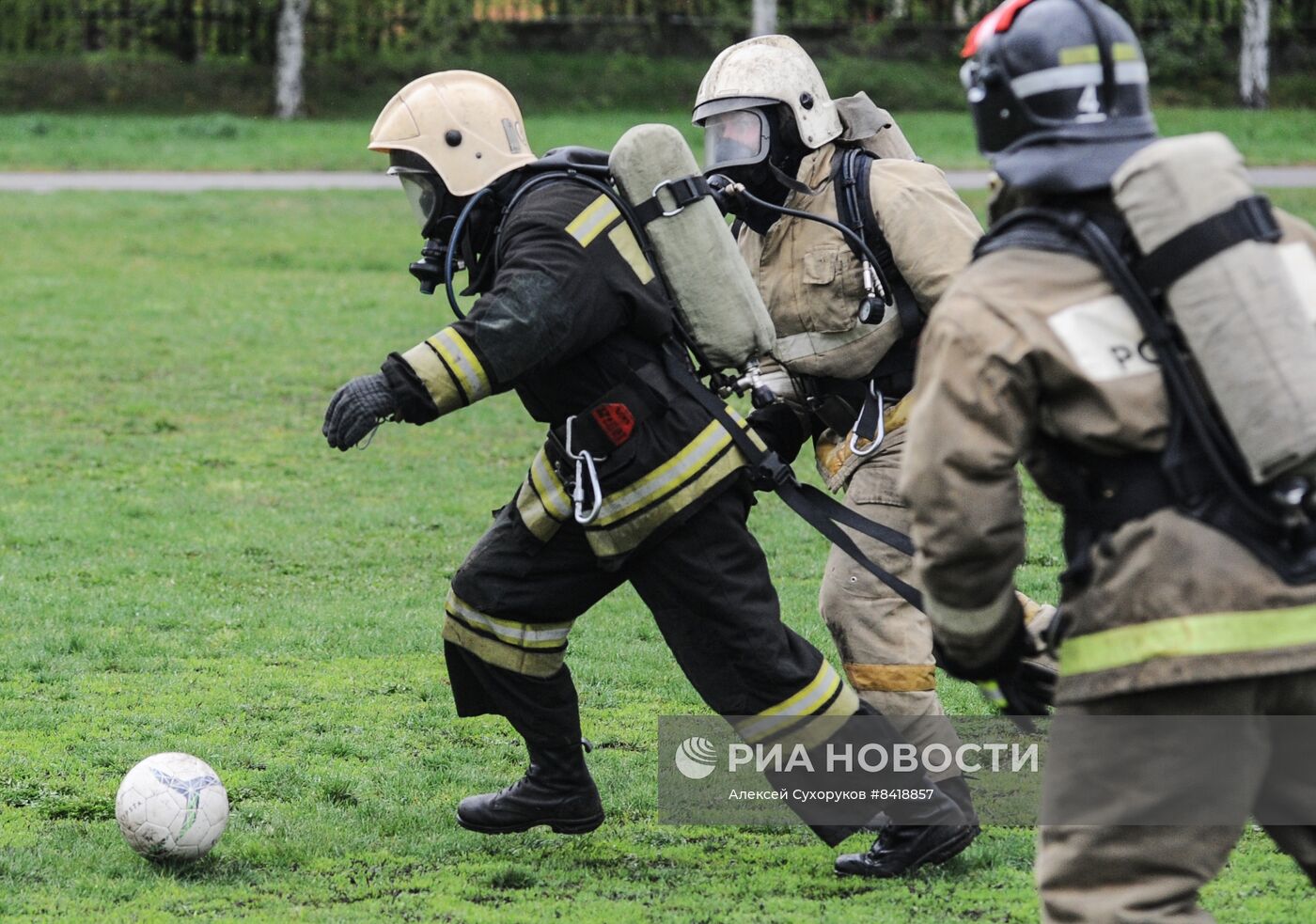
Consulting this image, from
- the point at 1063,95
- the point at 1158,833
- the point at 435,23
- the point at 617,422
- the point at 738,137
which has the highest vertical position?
the point at 435,23

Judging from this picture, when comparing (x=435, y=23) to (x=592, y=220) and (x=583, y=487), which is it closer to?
(x=592, y=220)

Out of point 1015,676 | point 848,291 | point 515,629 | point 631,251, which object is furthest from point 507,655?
point 1015,676

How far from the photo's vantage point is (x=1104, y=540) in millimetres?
2887

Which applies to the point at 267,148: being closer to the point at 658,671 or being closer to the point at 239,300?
the point at 239,300

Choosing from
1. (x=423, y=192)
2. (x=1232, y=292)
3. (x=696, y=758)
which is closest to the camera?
(x=1232, y=292)

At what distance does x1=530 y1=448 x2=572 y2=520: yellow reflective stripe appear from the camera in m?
4.52

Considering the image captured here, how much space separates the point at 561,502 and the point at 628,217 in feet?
2.48

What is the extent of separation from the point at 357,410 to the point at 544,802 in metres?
1.40

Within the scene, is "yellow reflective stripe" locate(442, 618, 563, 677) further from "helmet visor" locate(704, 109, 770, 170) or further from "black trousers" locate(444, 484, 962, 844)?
"helmet visor" locate(704, 109, 770, 170)

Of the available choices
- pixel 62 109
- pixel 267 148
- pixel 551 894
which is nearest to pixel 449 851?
pixel 551 894

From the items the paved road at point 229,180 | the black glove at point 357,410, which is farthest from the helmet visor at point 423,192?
the paved road at point 229,180

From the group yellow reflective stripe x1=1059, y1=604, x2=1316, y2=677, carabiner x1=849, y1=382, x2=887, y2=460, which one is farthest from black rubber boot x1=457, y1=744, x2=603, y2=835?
yellow reflective stripe x1=1059, y1=604, x2=1316, y2=677

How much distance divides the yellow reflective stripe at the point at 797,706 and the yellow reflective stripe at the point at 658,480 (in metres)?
0.62

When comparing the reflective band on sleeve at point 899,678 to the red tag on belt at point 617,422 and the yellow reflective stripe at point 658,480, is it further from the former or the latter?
the red tag on belt at point 617,422
